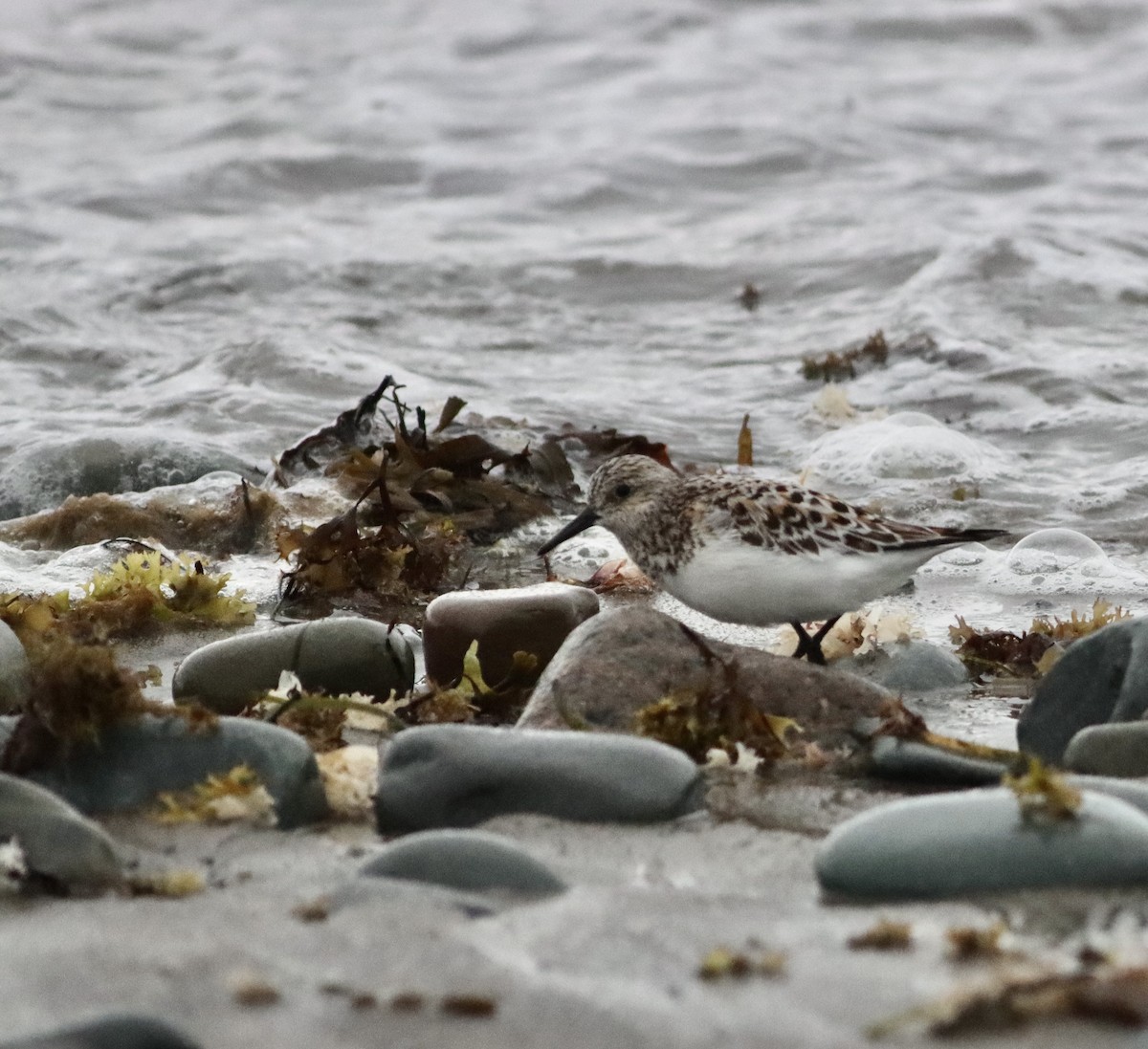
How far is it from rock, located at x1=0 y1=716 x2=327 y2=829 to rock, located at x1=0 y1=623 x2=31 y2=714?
1.95ft

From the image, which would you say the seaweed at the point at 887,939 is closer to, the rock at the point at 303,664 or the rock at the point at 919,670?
the rock at the point at 303,664

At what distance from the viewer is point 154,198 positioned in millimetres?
12297

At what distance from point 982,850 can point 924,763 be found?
2.56 ft

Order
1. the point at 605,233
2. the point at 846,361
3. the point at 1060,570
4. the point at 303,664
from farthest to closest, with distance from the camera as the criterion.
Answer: the point at 605,233
the point at 846,361
the point at 1060,570
the point at 303,664

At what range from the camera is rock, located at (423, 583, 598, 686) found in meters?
4.14

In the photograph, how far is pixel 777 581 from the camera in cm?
413

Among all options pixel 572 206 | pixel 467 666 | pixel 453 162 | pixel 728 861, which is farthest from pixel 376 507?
pixel 453 162

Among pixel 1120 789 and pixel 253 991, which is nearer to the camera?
pixel 253 991

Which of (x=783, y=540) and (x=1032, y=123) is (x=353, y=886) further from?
(x=1032, y=123)

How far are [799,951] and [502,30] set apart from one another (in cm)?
1493

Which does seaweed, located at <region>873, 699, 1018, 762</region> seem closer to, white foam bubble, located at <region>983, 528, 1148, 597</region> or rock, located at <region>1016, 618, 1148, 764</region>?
rock, located at <region>1016, 618, 1148, 764</region>

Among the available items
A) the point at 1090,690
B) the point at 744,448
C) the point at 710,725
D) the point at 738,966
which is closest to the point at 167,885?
the point at 738,966

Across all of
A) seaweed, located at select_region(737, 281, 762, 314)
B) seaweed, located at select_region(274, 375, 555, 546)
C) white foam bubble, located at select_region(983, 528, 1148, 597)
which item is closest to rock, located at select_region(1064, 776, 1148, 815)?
white foam bubble, located at select_region(983, 528, 1148, 597)

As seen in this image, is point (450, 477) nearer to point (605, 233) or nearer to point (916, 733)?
point (916, 733)
